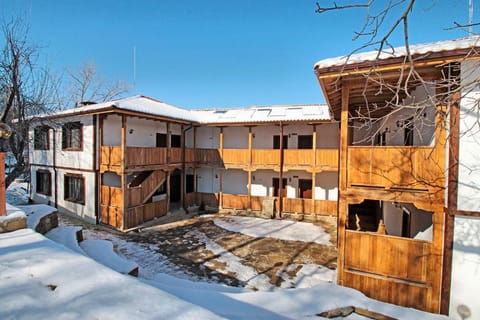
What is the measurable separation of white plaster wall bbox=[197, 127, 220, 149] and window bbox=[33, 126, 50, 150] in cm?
959

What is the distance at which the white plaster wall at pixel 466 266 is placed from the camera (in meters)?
5.16

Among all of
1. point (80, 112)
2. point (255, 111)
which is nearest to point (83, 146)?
point (80, 112)

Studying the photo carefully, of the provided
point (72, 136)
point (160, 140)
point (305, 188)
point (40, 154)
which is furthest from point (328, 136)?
point (40, 154)

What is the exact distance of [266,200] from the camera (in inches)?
632

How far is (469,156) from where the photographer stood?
5238mm

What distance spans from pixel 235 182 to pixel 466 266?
1391cm

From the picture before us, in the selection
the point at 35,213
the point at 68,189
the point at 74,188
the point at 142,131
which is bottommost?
the point at 68,189

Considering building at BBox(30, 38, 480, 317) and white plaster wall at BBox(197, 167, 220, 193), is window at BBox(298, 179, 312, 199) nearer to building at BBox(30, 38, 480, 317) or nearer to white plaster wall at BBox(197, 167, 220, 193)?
building at BBox(30, 38, 480, 317)

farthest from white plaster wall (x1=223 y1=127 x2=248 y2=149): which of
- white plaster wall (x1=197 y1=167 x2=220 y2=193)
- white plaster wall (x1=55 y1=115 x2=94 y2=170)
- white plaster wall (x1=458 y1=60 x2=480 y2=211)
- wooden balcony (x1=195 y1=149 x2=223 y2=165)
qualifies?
white plaster wall (x1=458 y1=60 x2=480 y2=211)

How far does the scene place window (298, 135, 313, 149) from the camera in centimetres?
1658

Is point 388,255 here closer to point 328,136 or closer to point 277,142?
point 328,136

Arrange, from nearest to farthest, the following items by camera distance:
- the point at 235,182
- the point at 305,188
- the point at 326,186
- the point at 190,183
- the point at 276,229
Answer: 1. the point at 276,229
2. the point at 326,186
3. the point at 305,188
4. the point at 235,182
5. the point at 190,183

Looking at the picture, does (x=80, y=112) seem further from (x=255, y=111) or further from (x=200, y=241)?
(x=255, y=111)

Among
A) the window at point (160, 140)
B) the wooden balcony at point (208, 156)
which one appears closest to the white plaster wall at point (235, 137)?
the wooden balcony at point (208, 156)
